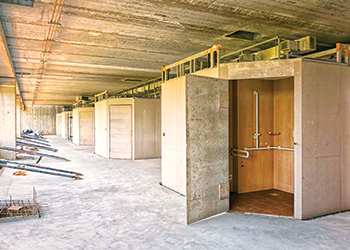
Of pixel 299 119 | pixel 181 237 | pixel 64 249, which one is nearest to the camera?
pixel 64 249

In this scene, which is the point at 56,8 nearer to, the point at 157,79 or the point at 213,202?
the point at 213,202

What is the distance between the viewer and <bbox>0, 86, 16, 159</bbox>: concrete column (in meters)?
10.5

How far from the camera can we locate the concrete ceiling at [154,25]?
15.1 ft

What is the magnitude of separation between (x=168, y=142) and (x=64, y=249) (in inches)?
137

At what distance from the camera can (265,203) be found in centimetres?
508

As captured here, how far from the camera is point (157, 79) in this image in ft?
40.8

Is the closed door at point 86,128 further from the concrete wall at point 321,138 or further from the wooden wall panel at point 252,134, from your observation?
the concrete wall at point 321,138

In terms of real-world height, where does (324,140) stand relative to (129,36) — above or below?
below

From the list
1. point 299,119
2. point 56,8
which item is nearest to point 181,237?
point 299,119

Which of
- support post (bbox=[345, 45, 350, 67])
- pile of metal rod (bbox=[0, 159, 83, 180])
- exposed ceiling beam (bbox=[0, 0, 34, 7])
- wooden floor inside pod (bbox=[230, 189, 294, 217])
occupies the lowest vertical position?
wooden floor inside pod (bbox=[230, 189, 294, 217])

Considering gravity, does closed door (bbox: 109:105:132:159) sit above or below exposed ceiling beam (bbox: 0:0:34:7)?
below

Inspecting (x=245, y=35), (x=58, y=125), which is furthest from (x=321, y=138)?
(x=58, y=125)

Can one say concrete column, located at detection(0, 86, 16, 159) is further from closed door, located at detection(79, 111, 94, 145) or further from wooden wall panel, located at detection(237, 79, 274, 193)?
wooden wall panel, located at detection(237, 79, 274, 193)

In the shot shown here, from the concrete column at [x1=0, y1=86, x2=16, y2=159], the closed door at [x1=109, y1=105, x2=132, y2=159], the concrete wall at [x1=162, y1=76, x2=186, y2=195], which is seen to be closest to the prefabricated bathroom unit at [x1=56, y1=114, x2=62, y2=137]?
the concrete column at [x1=0, y1=86, x2=16, y2=159]
